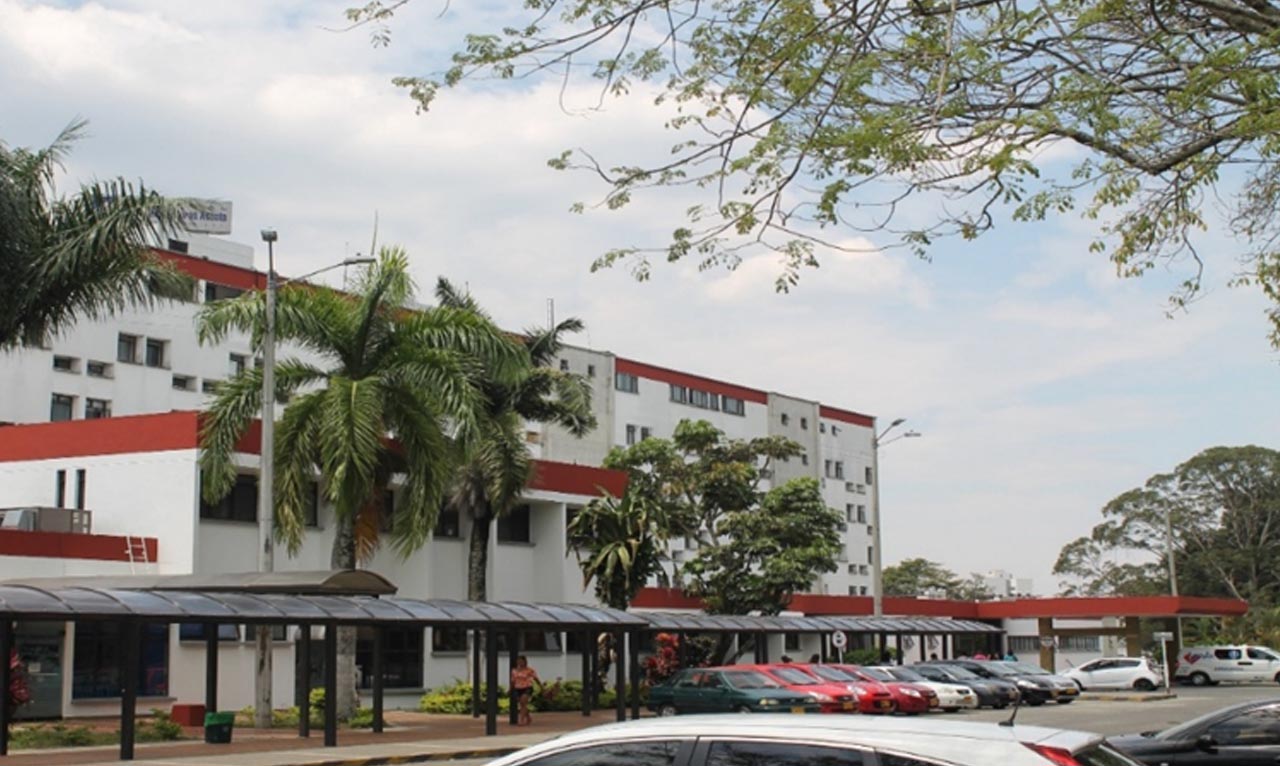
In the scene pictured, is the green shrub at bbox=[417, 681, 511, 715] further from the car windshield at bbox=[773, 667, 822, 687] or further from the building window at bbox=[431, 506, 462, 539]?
the car windshield at bbox=[773, 667, 822, 687]

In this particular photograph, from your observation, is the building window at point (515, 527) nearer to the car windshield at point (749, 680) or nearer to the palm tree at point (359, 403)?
the palm tree at point (359, 403)

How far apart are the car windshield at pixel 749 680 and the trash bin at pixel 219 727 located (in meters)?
12.9

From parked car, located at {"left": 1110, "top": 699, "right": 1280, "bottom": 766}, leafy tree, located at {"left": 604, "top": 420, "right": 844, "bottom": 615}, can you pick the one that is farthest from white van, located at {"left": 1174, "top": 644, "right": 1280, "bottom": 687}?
parked car, located at {"left": 1110, "top": 699, "right": 1280, "bottom": 766}

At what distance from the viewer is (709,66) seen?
43.6 ft

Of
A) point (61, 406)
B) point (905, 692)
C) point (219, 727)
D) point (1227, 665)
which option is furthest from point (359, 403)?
point (1227, 665)

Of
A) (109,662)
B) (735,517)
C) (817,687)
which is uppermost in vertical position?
(735,517)

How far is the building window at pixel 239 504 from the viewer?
3878 cm

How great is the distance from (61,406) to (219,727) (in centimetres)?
3385

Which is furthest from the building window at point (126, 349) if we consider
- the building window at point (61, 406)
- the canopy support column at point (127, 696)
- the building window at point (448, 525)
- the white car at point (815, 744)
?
the white car at point (815, 744)

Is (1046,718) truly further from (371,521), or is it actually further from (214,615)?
(214,615)

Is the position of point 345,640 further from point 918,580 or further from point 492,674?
point 918,580

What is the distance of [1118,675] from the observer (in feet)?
198

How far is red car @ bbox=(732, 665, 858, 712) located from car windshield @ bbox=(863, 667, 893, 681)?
4.27 metres

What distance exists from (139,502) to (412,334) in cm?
813
